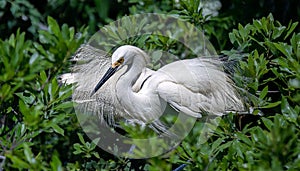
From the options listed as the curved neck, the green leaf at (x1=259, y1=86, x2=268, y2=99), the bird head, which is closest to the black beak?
the bird head

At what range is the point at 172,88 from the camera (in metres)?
2.07

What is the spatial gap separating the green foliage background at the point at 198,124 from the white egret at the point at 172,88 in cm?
12

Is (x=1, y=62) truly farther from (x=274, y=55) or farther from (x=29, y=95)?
(x=274, y=55)

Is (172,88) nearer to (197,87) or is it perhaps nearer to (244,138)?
(197,87)

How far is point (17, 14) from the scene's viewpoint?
301 centimetres

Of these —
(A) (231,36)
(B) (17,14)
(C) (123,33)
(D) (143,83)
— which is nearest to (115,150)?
(D) (143,83)

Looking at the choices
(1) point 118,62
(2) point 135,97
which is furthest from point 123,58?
(2) point 135,97

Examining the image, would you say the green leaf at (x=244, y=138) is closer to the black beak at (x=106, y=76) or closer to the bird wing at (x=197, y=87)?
the bird wing at (x=197, y=87)

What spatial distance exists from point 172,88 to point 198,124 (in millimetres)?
341

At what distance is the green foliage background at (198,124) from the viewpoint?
1322 mm

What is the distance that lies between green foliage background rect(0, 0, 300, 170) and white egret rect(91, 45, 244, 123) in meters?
0.12

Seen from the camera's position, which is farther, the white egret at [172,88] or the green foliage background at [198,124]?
the white egret at [172,88]

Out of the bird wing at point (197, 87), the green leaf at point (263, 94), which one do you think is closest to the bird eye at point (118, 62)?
the bird wing at point (197, 87)

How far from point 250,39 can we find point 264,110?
28cm
